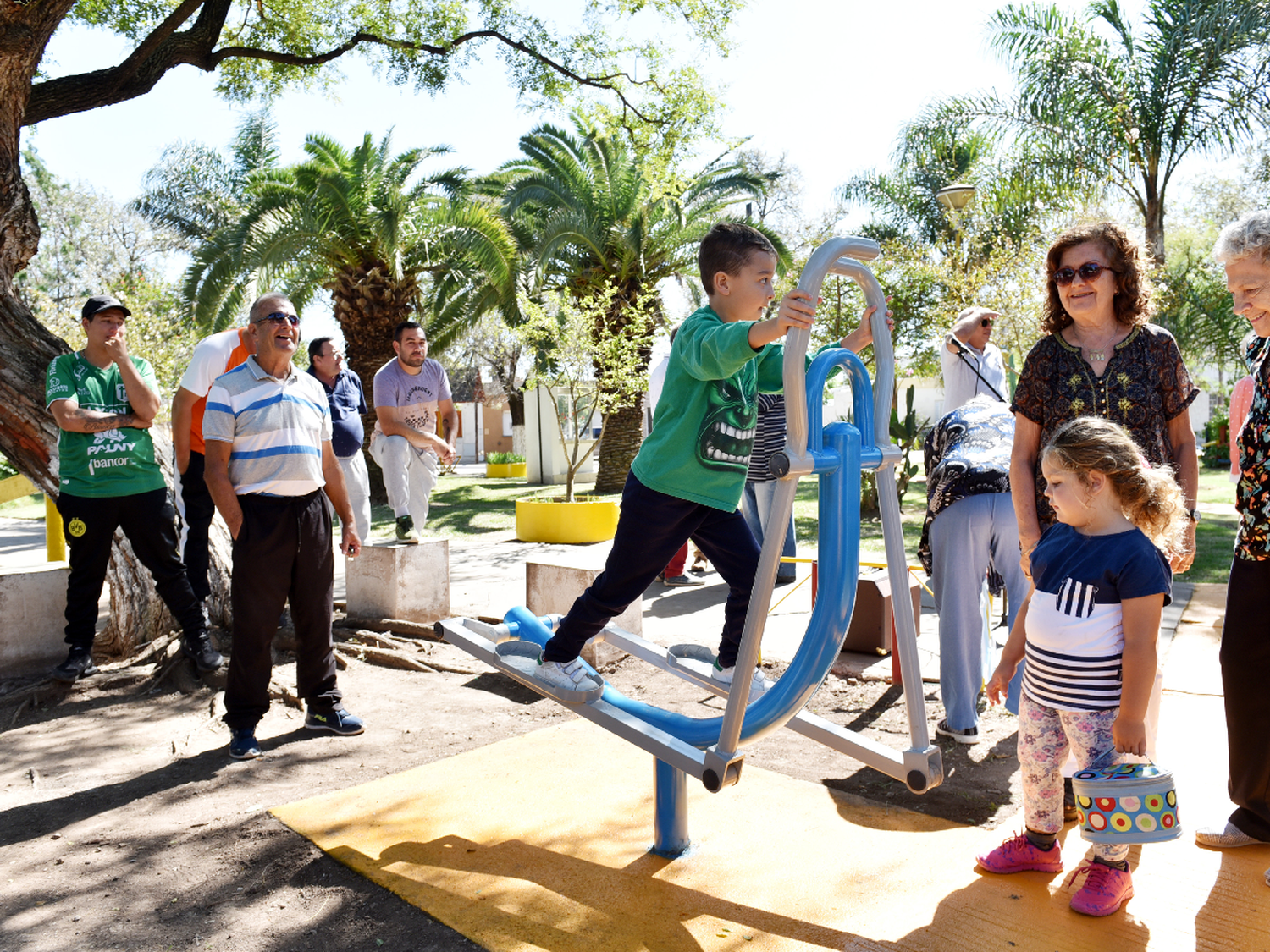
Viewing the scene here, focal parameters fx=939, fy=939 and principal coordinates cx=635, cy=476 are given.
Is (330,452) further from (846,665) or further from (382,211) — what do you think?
(382,211)

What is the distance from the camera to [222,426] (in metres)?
3.88

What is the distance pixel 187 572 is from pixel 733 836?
4.06 m

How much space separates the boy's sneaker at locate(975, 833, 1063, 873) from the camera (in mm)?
2711

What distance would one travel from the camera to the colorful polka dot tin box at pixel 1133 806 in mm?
2246

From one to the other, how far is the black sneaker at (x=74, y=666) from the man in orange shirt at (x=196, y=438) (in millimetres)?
627

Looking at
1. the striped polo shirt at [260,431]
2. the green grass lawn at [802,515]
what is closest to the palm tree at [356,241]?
the green grass lawn at [802,515]

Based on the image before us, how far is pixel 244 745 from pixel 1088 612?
11.0ft

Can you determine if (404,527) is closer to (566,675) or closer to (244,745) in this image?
(244,745)

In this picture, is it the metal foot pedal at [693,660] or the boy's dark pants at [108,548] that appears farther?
the boy's dark pants at [108,548]

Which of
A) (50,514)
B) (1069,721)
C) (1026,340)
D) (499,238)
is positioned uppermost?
(499,238)

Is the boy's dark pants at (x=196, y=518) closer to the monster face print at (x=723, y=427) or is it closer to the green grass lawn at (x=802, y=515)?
the green grass lawn at (x=802, y=515)

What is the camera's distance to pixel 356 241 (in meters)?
16.2

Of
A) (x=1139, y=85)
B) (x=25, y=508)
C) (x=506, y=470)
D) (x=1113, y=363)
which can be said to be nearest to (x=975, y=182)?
(x=1139, y=85)

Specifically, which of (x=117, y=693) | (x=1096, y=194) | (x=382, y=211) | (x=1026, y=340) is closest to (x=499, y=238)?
(x=382, y=211)
